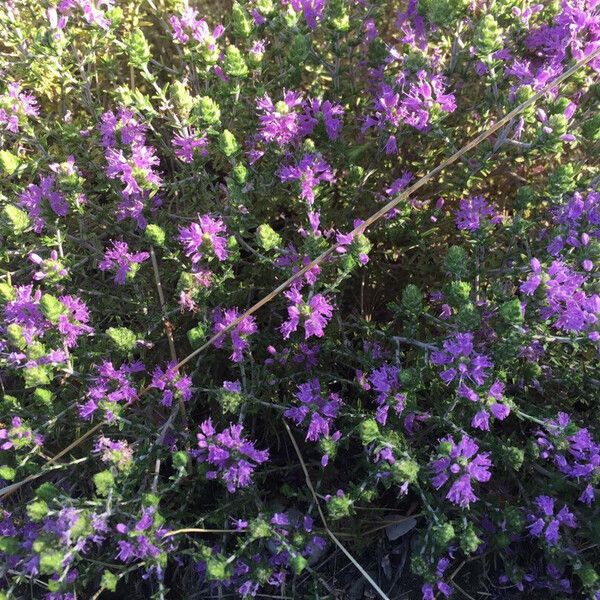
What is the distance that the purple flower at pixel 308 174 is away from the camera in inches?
96.5

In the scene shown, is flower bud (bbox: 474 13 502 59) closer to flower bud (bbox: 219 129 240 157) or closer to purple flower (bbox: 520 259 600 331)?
purple flower (bbox: 520 259 600 331)

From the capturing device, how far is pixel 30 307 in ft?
8.18

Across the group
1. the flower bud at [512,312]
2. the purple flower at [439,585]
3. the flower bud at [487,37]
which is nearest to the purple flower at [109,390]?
the purple flower at [439,585]

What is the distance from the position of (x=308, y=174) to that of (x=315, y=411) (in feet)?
2.97

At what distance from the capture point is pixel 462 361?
2221 mm

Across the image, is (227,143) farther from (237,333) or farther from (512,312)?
(512,312)

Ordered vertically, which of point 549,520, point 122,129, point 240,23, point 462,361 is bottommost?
point 549,520

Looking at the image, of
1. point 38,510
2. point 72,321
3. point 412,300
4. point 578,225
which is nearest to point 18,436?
point 38,510

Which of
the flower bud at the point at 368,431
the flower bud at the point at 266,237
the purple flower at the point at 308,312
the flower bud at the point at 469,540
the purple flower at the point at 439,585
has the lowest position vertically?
the purple flower at the point at 439,585

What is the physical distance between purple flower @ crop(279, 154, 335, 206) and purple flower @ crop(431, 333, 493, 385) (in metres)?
0.77

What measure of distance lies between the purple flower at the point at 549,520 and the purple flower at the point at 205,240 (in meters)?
1.47

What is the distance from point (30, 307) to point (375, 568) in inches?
71.0

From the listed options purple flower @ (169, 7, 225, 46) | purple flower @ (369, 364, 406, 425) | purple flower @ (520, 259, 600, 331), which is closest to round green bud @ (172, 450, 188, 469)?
purple flower @ (369, 364, 406, 425)

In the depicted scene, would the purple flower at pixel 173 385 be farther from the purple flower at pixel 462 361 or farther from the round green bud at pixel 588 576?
the round green bud at pixel 588 576
